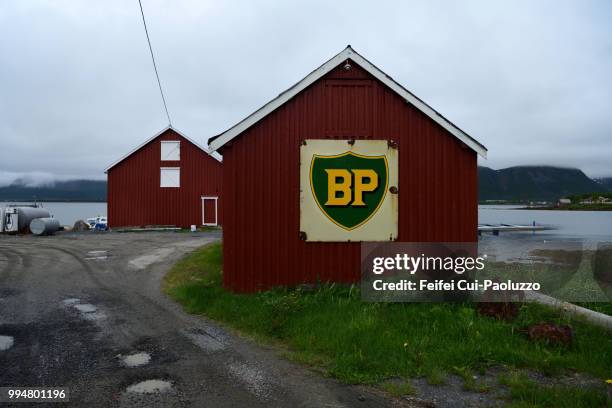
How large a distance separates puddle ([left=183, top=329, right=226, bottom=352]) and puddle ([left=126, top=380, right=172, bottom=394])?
1.38 metres

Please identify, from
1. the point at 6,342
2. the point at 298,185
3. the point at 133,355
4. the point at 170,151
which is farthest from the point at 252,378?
the point at 170,151

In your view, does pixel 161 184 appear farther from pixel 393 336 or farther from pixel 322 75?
pixel 393 336

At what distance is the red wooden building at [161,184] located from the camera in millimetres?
31281

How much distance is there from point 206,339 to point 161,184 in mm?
25585

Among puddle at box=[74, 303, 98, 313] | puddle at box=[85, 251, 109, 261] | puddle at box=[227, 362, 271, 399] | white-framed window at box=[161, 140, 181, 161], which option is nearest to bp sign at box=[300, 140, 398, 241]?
puddle at box=[227, 362, 271, 399]

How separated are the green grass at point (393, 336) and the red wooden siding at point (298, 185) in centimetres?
80

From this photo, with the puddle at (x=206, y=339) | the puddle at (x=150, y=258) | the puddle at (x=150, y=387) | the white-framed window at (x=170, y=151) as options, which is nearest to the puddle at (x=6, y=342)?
the puddle at (x=206, y=339)

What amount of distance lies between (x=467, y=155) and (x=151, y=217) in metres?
25.8

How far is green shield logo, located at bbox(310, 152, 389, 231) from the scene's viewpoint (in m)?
10.4

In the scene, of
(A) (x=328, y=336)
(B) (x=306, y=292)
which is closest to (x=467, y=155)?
(B) (x=306, y=292)

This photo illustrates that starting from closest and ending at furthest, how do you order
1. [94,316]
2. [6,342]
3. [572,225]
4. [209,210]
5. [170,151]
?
[6,342], [94,316], [170,151], [209,210], [572,225]

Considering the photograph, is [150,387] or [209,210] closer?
[150,387]

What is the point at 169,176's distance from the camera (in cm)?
3133

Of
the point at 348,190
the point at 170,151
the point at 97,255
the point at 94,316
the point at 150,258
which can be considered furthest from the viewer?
the point at 170,151
